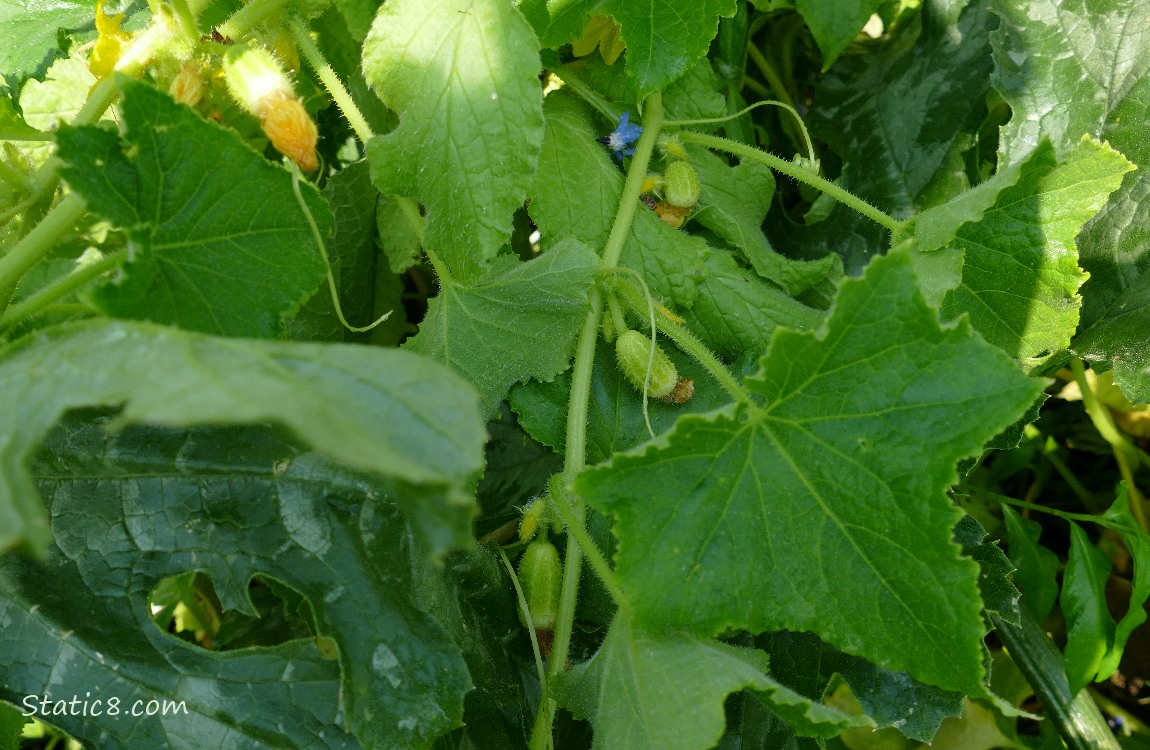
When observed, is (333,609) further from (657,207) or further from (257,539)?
(657,207)

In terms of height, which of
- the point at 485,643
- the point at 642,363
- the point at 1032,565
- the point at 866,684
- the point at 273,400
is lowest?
the point at 1032,565

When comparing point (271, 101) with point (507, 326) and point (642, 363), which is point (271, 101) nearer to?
point (507, 326)

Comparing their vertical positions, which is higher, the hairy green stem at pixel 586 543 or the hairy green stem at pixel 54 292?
the hairy green stem at pixel 54 292

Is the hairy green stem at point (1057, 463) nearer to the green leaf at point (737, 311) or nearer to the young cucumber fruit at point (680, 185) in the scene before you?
the green leaf at point (737, 311)

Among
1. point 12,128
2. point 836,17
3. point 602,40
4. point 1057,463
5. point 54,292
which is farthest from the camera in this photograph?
point 1057,463

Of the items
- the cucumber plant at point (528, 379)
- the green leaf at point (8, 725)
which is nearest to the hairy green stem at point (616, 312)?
the cucumber plant at point (528, 379)

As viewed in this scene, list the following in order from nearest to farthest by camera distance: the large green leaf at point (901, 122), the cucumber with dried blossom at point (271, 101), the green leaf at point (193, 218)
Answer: the green leaf at point (193, 218) < the cucumber with dried blossom at point (271, 101) < the large green leaf at point (901, 122)

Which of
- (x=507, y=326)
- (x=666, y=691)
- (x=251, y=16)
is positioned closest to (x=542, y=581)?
(x=666, y=691)
